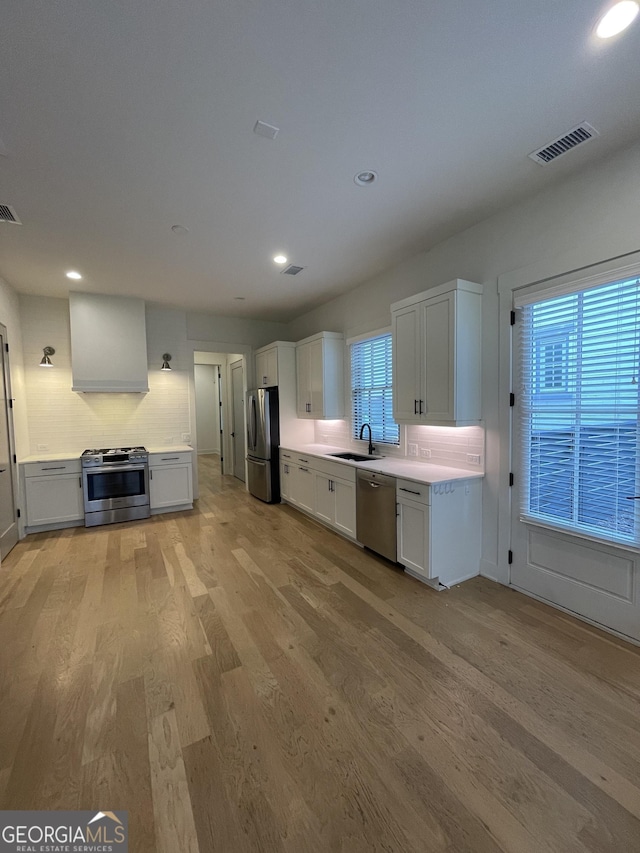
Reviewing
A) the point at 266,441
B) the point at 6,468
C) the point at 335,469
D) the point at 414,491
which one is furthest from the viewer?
the point at 266,441

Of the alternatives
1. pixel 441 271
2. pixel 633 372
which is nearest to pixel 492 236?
pixel 441 271

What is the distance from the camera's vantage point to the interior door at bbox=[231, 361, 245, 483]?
22.5 ft

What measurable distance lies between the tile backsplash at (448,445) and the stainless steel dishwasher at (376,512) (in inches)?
24.1

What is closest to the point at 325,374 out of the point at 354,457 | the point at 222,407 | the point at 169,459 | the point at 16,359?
the point at 354,457

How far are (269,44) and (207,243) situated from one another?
2000 mm

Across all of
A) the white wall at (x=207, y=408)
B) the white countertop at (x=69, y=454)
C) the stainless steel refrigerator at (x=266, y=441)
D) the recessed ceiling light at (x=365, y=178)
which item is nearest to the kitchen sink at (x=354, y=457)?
the stainless steel refrigerator at (x=266, y=441)

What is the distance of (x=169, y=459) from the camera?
16.8 feet

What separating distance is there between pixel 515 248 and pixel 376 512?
250 centimetres

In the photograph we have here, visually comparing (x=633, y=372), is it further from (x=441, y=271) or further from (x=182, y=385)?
(x=182, y=385)

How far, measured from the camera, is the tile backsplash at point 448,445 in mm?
3113

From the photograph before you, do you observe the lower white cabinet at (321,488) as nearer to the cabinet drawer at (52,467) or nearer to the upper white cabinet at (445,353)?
the upper white cabinet at (445,353)

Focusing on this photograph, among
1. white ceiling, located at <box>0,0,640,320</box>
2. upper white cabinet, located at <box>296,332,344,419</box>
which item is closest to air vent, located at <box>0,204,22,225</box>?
white ceiling, located at <box>0,0,640,320</box>

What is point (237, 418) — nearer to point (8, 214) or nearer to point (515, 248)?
point (8, 214)

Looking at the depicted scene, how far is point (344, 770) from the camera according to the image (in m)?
1.47
